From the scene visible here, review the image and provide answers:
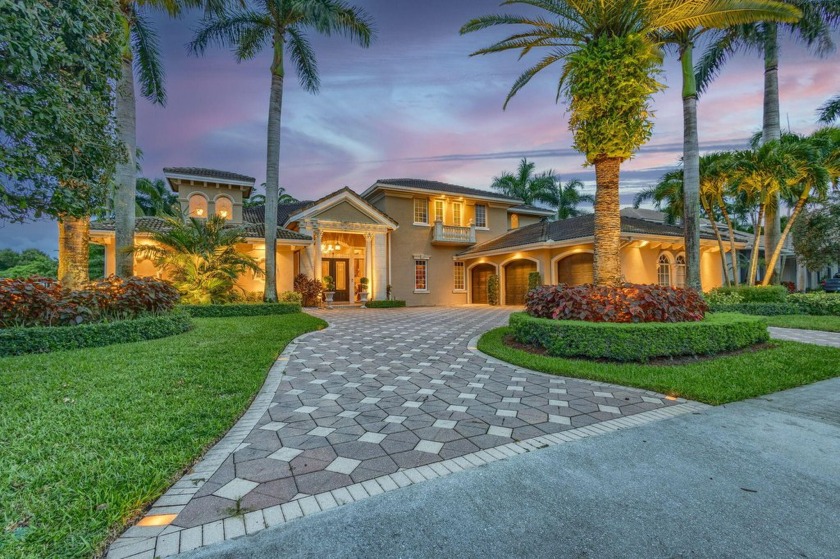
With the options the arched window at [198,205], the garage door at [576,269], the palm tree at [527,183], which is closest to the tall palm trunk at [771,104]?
the garage door at [576,269]

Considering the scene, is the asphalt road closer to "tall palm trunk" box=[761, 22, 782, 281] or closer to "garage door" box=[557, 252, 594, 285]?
"garage door" box=[557, 252, 594, 285]

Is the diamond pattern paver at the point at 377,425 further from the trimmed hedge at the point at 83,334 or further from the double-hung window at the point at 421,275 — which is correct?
the double-hung window at the point at 421,275

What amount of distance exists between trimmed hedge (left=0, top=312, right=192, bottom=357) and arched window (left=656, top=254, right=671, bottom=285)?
1935cm

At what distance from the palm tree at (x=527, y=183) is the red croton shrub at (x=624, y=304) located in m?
23.1

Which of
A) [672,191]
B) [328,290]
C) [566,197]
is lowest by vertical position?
[328,290]

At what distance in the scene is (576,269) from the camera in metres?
17.9

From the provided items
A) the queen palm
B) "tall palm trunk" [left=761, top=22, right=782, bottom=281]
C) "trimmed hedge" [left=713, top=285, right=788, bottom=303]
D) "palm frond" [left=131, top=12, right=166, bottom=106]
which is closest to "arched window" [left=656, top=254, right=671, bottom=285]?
"tall palm trunk" [left=761, top=22, right=782, bottom=281]

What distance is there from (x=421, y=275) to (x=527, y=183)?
14.1 m

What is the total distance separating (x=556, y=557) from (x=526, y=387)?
3154 mm

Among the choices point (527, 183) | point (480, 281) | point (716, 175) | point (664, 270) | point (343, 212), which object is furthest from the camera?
point (527, 183)

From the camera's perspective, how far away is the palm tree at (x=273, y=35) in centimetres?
1380

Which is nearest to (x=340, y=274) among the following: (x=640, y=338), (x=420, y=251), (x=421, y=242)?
(x=420, y=251)

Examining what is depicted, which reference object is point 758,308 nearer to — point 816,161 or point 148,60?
point 816,161

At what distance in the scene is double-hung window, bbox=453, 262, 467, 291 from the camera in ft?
75.1
